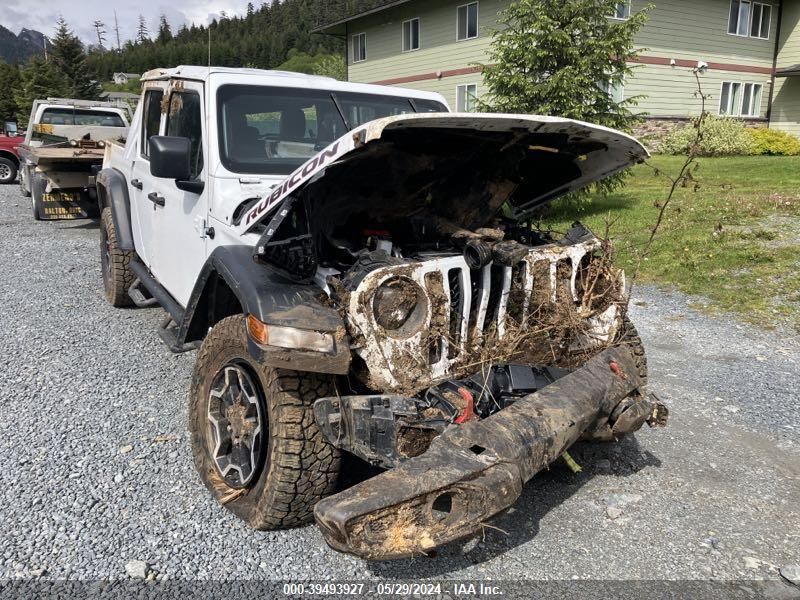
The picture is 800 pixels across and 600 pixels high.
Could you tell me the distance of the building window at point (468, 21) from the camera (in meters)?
23.6

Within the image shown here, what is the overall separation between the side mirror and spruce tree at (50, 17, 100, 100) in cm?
4326

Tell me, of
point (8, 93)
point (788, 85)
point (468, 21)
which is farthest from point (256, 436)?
point (8, 93)

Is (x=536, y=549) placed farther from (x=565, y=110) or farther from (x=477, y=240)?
(x=565, y=110)

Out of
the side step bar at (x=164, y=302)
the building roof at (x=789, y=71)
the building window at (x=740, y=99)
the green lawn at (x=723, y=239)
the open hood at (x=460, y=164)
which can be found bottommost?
the green lawn at (x=723, y=239)

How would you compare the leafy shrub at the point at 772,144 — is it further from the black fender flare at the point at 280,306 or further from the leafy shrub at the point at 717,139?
the black fender flare at the point at 280,306

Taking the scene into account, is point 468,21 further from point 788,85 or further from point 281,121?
point 281,121

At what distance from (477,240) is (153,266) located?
3.25 metres

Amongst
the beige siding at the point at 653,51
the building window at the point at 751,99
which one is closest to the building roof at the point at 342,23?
the beige siding at the point at 653,51

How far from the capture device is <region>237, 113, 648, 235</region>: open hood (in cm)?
→ 276

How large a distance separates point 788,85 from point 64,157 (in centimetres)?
2644

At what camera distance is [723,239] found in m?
9.18

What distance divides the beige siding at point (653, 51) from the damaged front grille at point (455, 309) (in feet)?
61.9

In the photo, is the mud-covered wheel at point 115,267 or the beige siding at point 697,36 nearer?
the mud-covered wheel at point 115,267

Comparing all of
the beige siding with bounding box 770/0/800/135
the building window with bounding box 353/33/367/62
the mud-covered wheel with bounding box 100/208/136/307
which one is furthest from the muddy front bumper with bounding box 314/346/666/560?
the building window with bounding box 353/33/367/62
